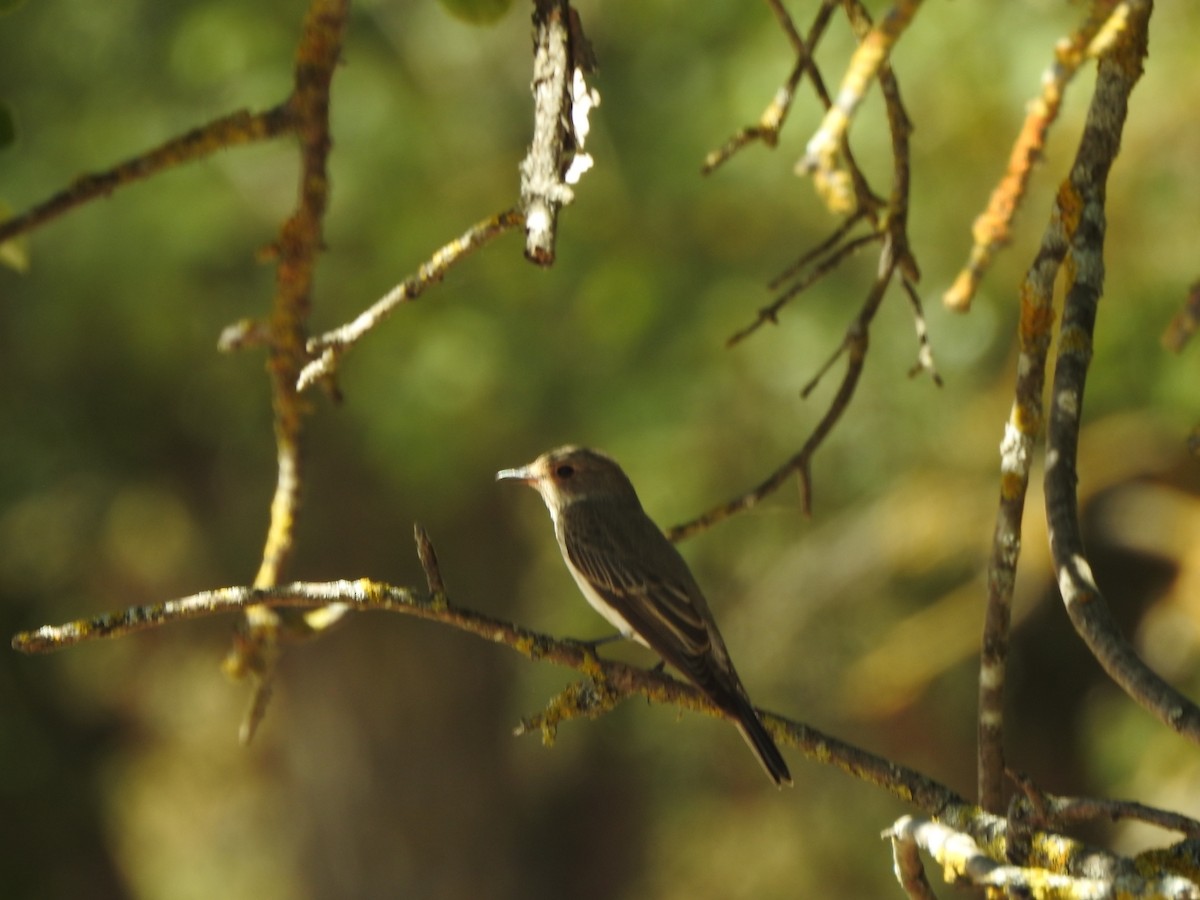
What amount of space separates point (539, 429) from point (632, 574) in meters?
4.48

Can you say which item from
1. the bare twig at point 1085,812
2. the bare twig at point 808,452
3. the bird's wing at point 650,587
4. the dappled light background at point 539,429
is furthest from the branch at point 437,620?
the dappled light background at point 539,429

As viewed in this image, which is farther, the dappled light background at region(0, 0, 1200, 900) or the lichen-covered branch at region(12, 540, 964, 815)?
the dappled light background at region(0, 0, 1200, 900)

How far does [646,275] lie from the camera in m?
7.96

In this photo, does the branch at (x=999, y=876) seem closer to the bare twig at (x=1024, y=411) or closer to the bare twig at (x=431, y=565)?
the bare twig at (x=1024, y=411)

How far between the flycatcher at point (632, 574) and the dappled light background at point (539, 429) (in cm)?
218

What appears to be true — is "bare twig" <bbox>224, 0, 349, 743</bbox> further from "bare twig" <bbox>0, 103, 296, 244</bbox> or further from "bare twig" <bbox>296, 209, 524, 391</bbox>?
"bare twig" <bbox>296, 209, 524, 391</bbox>

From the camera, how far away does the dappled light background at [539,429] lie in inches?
277

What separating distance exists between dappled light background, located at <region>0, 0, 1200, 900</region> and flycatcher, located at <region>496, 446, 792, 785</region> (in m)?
2.18

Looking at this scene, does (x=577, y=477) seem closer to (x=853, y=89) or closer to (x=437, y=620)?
(x=437, y=620)

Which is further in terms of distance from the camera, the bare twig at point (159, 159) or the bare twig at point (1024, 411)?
the bare twig at point (159, 159)

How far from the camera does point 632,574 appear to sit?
4.55 meters

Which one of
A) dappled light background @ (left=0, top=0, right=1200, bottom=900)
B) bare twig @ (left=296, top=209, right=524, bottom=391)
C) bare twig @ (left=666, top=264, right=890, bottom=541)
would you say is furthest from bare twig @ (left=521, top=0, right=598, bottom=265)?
dappled light background @ (left=0, top=0, right=1200, bottom=900)

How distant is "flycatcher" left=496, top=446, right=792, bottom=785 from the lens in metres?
3.90

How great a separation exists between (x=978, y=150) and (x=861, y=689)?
8.22 ft
